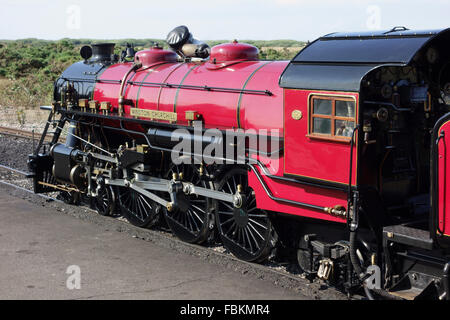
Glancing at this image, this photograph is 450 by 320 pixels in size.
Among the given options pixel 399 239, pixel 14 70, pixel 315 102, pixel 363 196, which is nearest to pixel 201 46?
pixel 315 102

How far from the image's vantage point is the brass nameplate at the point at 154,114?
950 cm

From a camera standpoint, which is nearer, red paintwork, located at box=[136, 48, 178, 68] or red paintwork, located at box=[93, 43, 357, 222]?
red paintwork, located at box=[93, 43, 357, 222]

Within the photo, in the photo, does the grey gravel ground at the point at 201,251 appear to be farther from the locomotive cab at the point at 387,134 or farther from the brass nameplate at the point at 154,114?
the brass nameplate at the point at 154,114

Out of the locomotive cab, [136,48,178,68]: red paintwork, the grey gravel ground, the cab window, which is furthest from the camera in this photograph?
[136,48,178,68]: red paintwork

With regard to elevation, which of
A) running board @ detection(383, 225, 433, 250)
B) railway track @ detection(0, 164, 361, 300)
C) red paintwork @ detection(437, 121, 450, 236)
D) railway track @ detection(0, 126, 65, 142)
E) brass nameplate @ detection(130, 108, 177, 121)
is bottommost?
railway track @ detection(0, 164, 361, 300)

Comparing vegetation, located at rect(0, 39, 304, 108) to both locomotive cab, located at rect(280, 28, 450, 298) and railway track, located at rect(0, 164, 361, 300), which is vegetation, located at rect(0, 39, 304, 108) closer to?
railway track, located at rect(0, 164, 361, 300)

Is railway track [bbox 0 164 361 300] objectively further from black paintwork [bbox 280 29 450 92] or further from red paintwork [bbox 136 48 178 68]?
red paintwork [bbox 136 48 178 68]

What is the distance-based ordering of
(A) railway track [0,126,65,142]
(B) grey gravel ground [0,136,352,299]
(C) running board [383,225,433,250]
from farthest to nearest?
(A) railway track [0,126,65,142]
(B) grey gravel ground [0,136,352,299]
(C) running board [383,225,433,250]

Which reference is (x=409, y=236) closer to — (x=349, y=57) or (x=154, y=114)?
(x=349, y=57)

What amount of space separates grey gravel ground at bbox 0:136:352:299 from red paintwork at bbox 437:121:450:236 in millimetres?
1691

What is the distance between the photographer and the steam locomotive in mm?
6320

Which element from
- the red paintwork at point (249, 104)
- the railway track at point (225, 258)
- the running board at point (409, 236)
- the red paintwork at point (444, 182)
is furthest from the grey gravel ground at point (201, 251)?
the red paintwork at point (444, 182)

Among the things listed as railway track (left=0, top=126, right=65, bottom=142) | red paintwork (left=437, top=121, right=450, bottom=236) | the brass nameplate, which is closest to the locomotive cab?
red paintwork (left=437, top=121, right=450, bottom=236)

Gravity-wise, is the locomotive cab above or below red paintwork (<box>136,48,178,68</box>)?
below
